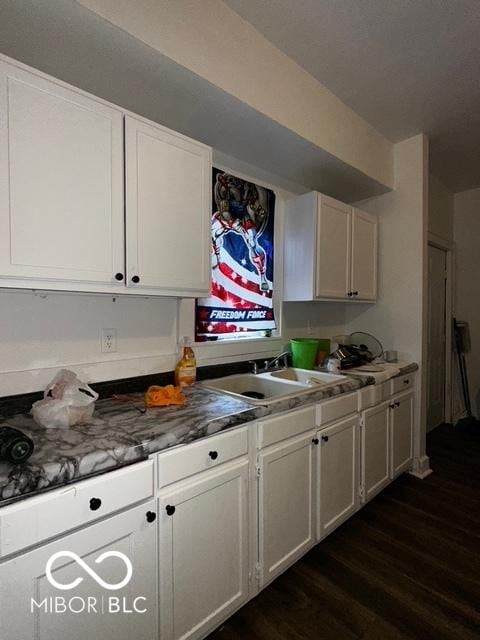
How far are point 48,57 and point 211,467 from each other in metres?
1.70

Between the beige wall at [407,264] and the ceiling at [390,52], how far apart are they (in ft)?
0.97

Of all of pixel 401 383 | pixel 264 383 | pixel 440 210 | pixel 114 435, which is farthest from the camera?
pixel 440 210

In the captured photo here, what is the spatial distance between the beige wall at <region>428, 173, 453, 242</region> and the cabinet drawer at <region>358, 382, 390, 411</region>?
2.00m

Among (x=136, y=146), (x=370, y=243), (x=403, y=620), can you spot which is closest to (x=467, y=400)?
(x=370, y=243)

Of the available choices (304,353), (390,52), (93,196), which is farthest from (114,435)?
(390,52)

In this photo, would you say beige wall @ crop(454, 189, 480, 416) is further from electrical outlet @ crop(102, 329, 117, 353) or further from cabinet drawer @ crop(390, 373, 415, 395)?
electrical outlet @ crop(102, 329, 117, 353)

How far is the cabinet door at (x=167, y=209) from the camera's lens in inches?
55.1

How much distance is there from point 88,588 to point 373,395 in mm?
1775

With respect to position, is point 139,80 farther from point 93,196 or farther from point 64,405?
point 64,405

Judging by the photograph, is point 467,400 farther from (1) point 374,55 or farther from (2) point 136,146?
(2) point 136,146

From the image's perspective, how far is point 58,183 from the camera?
3.95 ft

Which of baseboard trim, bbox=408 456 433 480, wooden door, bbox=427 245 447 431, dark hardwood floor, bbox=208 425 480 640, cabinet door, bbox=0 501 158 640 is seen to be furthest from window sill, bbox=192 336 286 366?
wooden door, bbox=427 245 447 431

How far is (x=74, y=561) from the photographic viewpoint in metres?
0.95

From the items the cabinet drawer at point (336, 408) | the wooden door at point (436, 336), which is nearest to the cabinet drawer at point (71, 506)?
the cabinet drawer at point (336, 408)
